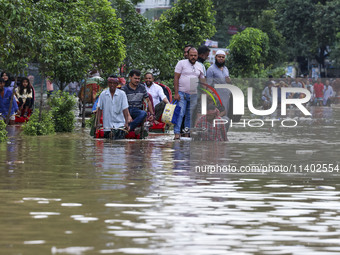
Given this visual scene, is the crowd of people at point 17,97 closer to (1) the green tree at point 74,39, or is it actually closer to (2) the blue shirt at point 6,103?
(2) the blue shirt at point 6,103

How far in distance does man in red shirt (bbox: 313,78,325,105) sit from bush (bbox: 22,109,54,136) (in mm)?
13422

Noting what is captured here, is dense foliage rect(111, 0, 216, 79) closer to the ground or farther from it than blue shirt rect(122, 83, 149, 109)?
farther from it

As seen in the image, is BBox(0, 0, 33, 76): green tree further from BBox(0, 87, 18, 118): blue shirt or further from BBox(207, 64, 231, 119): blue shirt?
BBox(0, 87, 18, 118): blue shirt

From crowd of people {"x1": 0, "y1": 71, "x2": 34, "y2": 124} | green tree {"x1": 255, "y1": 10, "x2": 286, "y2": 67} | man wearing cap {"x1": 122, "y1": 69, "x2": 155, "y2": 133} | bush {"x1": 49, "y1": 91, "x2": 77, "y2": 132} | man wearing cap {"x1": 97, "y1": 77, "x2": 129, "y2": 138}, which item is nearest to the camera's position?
man wearing cap {"x1": 97, "y1": 77, "x2": 129, "y2": 138}

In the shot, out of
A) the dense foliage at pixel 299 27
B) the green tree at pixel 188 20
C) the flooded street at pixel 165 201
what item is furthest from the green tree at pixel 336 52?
the flooded street at pixel 165 201

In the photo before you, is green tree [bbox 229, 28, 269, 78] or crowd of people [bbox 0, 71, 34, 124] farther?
green tree [bbox 229, 28, 269, 78]

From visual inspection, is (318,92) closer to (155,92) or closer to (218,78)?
(155,92)

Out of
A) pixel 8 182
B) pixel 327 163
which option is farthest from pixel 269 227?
pixel 327 163

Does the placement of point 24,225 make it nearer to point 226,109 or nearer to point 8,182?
point 8,182

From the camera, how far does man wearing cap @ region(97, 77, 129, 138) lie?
62.1 feet

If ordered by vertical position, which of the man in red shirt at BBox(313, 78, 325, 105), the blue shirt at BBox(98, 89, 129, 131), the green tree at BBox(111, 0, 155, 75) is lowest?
the blue shirt at BBox(98, 89, 129, 131)

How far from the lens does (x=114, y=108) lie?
62.2ft

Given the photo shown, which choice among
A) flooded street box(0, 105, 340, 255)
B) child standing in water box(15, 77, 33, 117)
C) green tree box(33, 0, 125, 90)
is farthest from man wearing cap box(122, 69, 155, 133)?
child standing in water box(15, 77, 33, 117)

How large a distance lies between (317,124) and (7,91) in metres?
8.32
